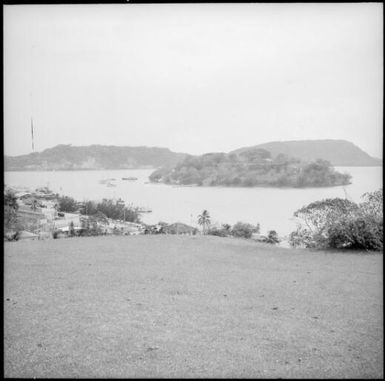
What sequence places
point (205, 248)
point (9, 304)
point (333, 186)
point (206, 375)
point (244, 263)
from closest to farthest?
point (206, 375) < point (9, 304) < point (244, 263) < point (205, 248) < point (333, 186)

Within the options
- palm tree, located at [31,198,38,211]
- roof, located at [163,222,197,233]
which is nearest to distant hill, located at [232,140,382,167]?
roof, located at [163,222,197,233]

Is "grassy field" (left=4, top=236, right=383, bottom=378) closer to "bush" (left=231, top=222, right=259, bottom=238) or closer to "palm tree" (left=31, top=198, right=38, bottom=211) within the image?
"bush" (left=231, top=222, right=259, bottom=238)

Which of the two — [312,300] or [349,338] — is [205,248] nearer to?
[312,300]

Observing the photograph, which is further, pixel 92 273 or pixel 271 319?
pixel 92 273

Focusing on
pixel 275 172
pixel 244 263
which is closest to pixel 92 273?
pixel 244 263

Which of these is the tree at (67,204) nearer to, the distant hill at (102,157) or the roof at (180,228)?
the distant hill at (102,157)

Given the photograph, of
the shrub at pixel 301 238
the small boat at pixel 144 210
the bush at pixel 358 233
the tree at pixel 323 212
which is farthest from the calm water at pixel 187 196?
the bush at pixel 358 233
